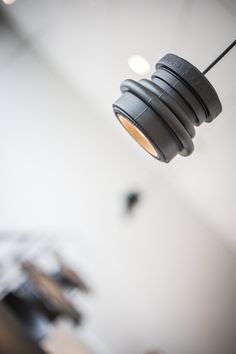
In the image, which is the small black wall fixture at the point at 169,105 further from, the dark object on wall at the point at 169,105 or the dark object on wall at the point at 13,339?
the dark object on wall at the point at 13,339

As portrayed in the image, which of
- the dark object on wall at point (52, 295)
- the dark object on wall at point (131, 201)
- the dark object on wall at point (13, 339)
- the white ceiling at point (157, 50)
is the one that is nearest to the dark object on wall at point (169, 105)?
the white ceiling at point (157, 50)

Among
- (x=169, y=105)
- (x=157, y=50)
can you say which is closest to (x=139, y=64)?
(x=157, y=50)

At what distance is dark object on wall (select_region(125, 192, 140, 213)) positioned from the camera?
162 inches

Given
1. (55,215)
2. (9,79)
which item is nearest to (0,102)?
(9,79)

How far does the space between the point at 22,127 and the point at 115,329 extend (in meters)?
2.82

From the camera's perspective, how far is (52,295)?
213cm

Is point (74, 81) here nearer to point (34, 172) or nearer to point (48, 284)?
point (34, 172)

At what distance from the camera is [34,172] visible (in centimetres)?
381

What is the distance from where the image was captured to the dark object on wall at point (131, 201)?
13.5 feet

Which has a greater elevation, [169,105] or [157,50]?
[157,50]

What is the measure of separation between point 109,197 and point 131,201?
14.1 inches

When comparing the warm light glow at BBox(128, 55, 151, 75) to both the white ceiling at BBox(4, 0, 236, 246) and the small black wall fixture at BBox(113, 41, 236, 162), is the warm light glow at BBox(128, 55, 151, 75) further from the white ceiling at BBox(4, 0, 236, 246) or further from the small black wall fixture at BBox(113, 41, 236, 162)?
the small black wall fixture at BBox(113, 41, 236, 162)

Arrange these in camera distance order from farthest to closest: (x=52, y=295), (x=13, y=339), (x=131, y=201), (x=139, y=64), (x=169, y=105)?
(x=131, y=201)
(x=139, y=64)
(x=52, y=295)
(x=13, y=339)
(x=169, y=105)

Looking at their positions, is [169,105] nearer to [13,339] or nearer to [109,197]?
[13,339]
